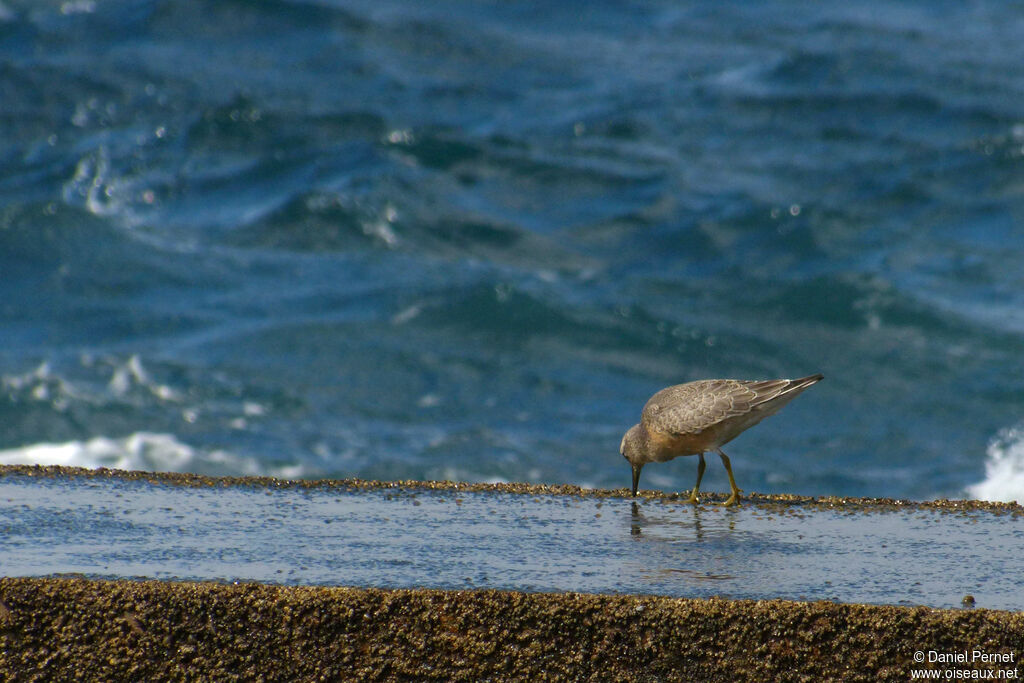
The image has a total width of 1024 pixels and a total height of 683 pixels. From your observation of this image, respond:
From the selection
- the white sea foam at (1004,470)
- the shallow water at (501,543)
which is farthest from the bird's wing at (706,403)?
the white sea foam at (1004,470)

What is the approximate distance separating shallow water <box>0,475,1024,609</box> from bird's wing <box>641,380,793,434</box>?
429 mm

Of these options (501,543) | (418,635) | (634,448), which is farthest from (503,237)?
(418,635)

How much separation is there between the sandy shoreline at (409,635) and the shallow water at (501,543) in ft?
0.58

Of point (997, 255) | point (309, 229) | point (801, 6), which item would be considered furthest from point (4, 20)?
point (997, 255)

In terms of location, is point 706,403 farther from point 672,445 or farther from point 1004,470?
point 1004,470

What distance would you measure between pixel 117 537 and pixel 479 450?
8.55 m

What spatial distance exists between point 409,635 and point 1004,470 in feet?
34.4

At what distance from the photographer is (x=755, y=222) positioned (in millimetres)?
17281

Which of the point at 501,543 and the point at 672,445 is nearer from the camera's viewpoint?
the point at 501,543

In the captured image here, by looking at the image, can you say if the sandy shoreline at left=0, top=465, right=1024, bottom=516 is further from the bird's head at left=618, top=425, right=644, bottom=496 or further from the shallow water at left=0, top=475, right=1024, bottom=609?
the bird's head at left=618, top=425, right=644, bottom=496

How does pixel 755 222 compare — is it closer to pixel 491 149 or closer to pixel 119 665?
pixel 491 149

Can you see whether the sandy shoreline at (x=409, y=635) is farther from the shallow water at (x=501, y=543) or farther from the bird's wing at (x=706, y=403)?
the bird's wing at (x=706, y=403)

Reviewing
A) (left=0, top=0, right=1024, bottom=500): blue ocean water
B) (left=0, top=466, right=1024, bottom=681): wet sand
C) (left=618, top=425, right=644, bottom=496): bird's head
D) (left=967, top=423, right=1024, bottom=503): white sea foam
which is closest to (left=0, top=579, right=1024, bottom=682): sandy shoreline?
(left=0, top=466, right=1024, bottom=681): wet sand

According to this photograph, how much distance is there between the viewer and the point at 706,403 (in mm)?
5180
